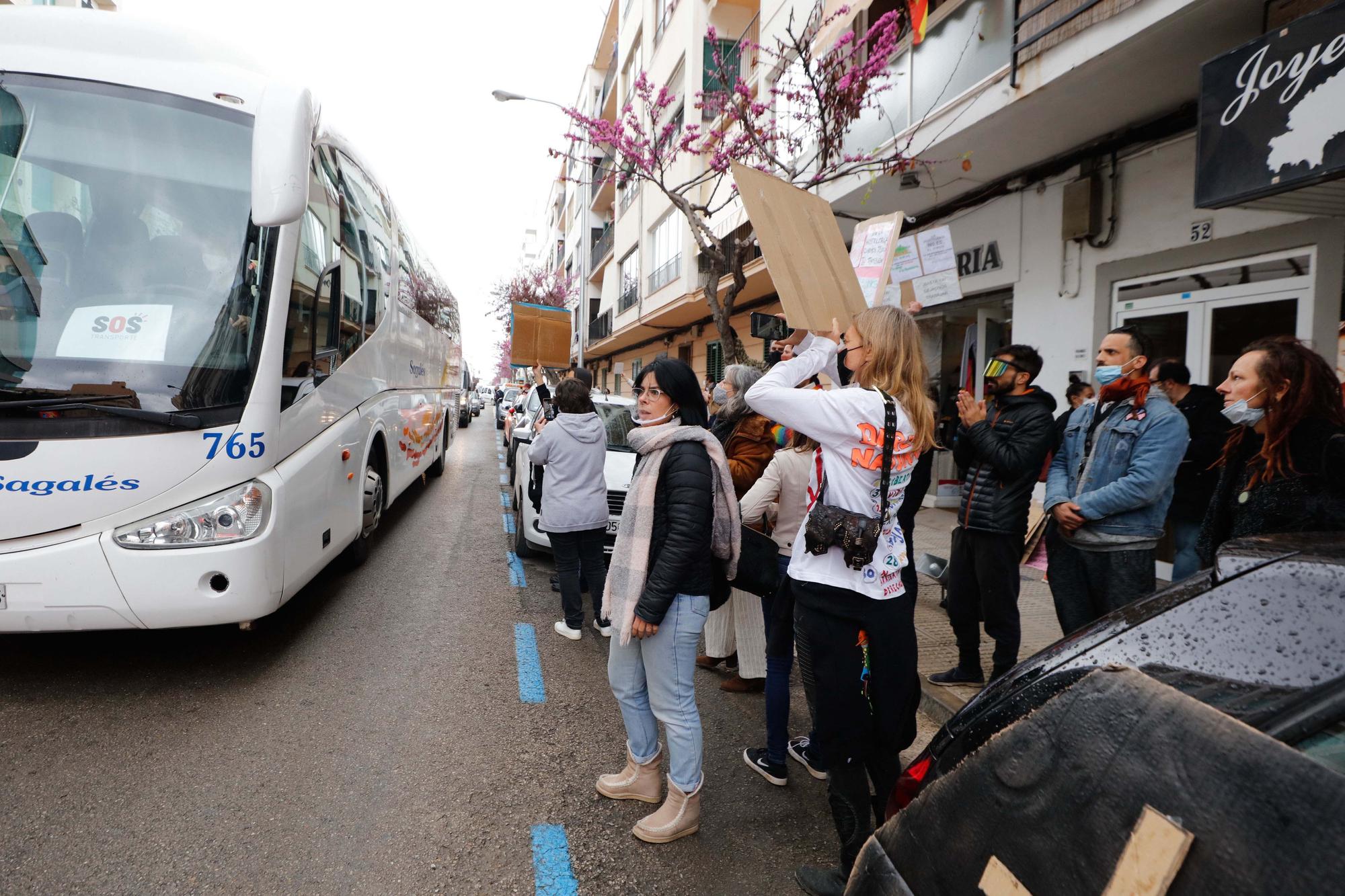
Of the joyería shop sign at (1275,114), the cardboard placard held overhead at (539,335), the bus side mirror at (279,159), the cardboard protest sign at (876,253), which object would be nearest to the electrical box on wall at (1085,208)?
the joyería shop sign at (1275,114)

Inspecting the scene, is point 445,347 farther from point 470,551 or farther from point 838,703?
point 838,703

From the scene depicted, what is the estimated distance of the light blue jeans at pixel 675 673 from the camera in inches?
107

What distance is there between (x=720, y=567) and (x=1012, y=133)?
19.7 ft

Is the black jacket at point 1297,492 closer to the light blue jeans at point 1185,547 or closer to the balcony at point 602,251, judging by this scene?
the light blue jeans at point 1185,547

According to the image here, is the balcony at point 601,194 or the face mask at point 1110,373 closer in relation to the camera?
the face mask at point 1110,373

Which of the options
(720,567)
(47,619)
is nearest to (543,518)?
(720,567)

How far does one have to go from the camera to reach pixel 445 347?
1198cm

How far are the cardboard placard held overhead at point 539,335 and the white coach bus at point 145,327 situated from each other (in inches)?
306

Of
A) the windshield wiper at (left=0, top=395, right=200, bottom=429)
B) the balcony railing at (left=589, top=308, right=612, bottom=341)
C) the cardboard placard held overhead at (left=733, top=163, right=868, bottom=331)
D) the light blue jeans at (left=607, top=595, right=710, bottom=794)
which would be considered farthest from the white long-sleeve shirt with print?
the balcony railing at (left=589, top=308, right=612, bottom=341)

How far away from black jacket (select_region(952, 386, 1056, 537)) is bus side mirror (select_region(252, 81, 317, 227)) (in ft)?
11.5

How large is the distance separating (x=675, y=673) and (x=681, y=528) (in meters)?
0.57

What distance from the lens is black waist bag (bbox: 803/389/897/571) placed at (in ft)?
7.23

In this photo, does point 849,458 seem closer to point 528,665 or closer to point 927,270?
point 528,665

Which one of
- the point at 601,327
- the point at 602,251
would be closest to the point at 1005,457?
the point at 601,327
